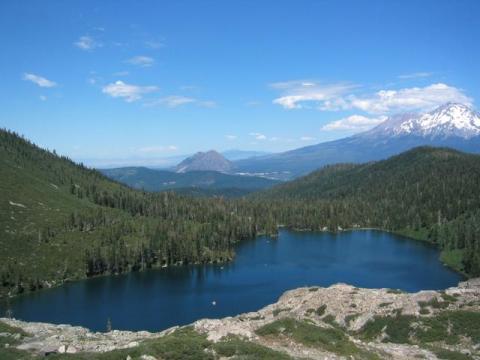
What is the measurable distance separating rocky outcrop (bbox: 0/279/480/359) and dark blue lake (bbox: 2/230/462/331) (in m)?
43.6

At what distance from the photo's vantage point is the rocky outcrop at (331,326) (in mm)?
51875

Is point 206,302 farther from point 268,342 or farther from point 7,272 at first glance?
point 268,342

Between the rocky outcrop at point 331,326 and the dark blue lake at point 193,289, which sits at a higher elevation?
the rocky outcrop at point 331,326

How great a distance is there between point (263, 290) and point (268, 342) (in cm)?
10607

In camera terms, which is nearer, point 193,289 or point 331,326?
point 331,326

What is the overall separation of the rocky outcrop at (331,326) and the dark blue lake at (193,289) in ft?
143

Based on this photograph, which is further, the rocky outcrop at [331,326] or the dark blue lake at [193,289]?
the dark blue lake at [193,289]

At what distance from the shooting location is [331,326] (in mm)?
62094

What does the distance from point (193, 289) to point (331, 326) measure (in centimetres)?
10401

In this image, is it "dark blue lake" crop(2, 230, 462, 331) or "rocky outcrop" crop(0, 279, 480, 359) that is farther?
"dark blue lake" crop(2, 230, 462, 331)

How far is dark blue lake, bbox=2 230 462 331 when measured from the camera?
129 m

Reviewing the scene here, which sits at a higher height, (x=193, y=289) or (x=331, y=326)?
(x=331, y=326)

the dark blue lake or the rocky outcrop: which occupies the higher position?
the rocky outcrop

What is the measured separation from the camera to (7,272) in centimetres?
15188
